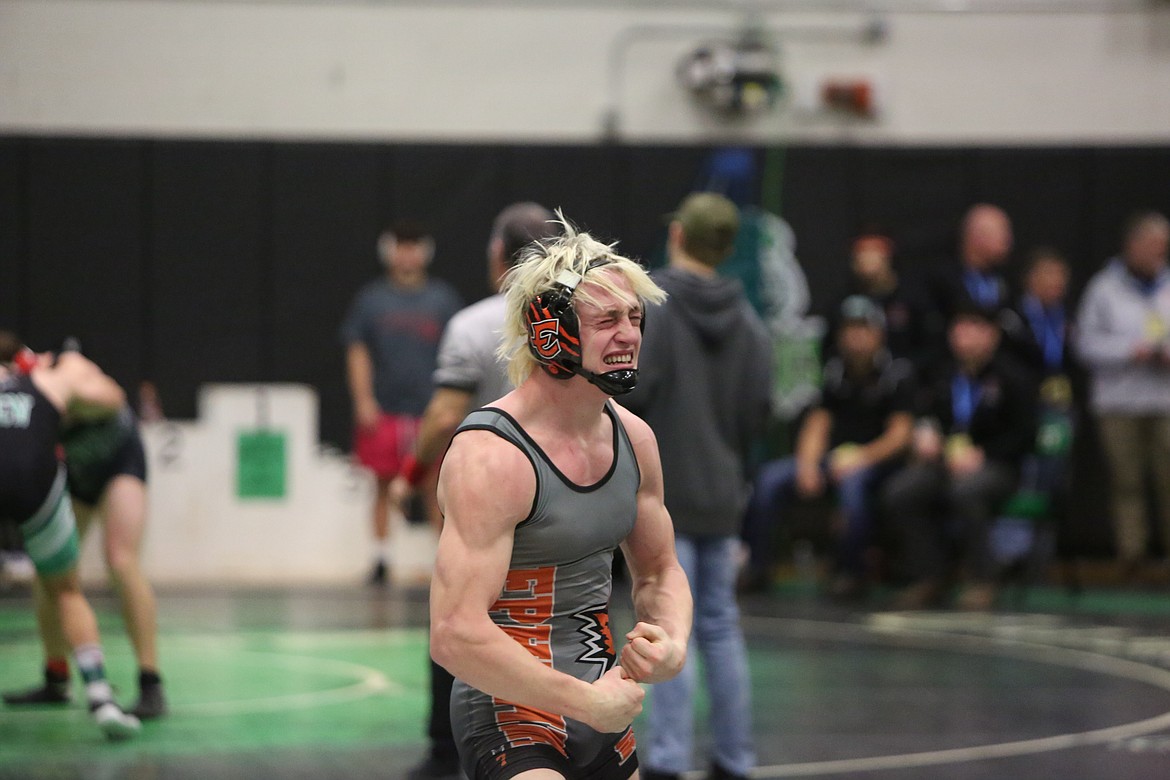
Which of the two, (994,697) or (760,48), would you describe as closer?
(994,697)

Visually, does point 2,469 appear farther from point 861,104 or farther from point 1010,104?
point 1010,104

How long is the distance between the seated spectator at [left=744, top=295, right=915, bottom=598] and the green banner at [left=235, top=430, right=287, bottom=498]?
3436mm

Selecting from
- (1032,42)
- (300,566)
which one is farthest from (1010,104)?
(300,566)

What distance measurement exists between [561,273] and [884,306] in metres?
8.03

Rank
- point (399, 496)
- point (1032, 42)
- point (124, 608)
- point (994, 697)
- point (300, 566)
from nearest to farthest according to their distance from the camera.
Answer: point (399, 496), point (124, 608), point (994, 697), point (300, 566), point (1032, 42)

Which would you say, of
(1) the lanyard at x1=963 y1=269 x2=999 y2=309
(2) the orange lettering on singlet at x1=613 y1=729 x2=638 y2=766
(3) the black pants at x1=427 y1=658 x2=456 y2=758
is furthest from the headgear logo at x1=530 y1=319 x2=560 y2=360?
(1) the lanyard at x1=963 y1=269 x2=999 y2=309

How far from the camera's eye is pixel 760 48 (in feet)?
39.6

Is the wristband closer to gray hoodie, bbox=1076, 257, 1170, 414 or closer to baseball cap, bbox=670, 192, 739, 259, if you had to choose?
baseball cap, bbox=670, 192, 739, 259

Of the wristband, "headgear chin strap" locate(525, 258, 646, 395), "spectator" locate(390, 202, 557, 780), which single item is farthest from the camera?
the wristband

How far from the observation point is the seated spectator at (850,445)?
1028cm

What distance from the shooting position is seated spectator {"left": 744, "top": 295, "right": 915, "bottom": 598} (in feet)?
33.7

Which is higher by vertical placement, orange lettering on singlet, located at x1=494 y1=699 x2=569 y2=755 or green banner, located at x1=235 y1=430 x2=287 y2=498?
orange lettering on singlet, located at x1=494 y1=699 x2=569 y2=755

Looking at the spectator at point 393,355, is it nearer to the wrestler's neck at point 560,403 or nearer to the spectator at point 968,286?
the spectator at point 968,286

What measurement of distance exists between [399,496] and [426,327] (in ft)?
18.1
